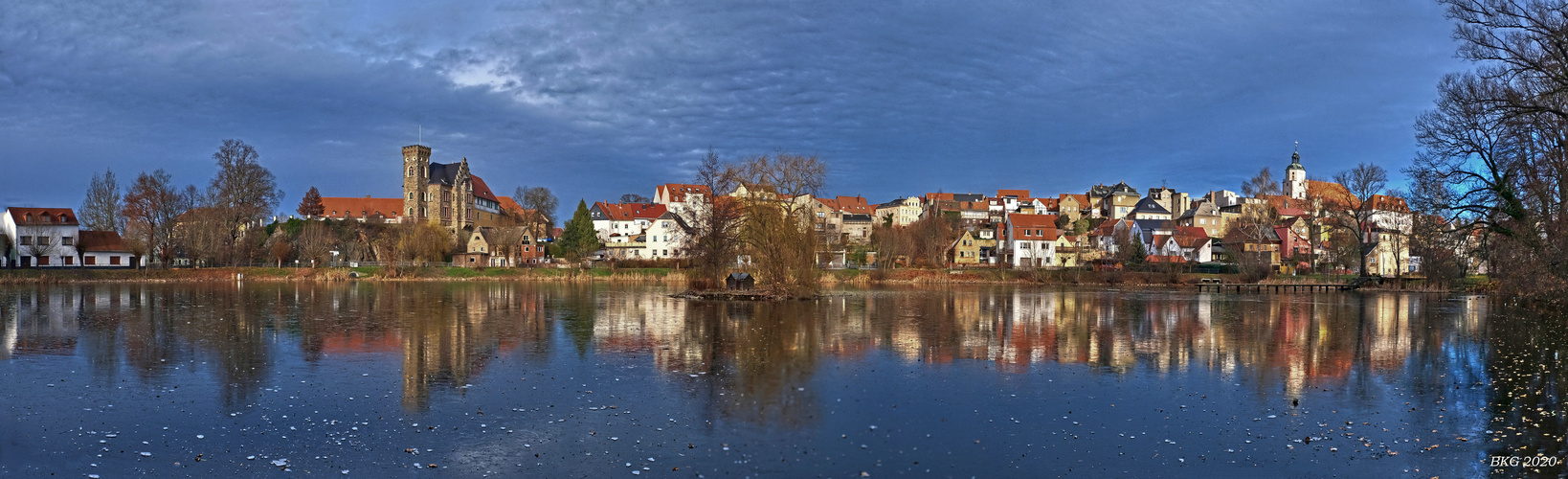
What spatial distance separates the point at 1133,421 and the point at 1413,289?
63.4 metres

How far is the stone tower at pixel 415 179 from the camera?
392 feet

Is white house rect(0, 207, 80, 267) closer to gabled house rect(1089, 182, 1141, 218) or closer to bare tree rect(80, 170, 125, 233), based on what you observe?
bare tree rect(80, 170, 125, 233)

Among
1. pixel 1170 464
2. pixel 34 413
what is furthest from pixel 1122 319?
pixel 34 413

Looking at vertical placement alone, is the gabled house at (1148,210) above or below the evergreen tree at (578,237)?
above

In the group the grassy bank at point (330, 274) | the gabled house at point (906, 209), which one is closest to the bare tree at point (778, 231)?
the grassy bank at point (330, 274)

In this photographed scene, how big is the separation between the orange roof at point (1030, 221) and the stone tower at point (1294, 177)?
77.5 m

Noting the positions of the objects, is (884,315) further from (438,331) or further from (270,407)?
(270,407)

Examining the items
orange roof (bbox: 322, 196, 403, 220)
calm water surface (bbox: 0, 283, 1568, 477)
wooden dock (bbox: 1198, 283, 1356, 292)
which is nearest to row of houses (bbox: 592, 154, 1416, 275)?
wooden dock (bbox: 1198, 283, 1356, 292)

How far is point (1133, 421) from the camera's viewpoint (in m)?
11.1

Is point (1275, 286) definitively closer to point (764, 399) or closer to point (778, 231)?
point (778, 231)

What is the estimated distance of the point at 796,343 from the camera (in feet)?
67.5

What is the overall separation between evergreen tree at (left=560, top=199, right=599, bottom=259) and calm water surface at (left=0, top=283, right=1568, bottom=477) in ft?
188

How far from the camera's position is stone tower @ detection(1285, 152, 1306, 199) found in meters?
152

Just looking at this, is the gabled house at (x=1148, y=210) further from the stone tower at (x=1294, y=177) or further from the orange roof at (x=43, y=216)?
the orange roof at (x=43, y=216)
